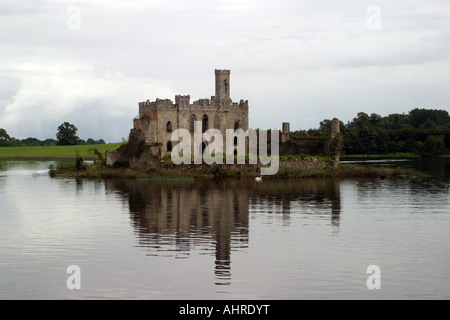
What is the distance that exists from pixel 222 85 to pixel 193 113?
4.99 meters

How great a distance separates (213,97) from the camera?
268 feet

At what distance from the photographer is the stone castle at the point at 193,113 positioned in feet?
257

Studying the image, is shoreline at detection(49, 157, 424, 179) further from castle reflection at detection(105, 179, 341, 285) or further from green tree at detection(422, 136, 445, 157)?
green tree at detection(422, 136, 445, 157)

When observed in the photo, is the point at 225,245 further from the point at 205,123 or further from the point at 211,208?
the point at 205,123

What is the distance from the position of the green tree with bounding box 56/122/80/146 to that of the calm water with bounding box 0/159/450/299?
10273 centimetres

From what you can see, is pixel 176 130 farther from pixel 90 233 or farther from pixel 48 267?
pixel 48 267

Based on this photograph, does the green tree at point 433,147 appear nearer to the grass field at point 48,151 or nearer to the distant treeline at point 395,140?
the distant treeline at point 395,140

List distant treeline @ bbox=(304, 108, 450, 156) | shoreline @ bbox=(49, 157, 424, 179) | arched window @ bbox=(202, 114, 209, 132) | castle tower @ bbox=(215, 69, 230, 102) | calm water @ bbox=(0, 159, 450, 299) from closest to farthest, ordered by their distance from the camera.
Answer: calm water @ bbox=(0, 159, 450, 299)
shoreline @ bbox=(49, 157, 424, 179)
arched window @ bbox=(202, 114, 209, 132)
castle tower @ bbox=(215, 69, 230, 102)
distant treeline @ bbox=(304, 108, 450, 156)

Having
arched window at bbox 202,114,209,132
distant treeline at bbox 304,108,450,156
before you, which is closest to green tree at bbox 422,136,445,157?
distant treeline at bbox 304,108,450,156

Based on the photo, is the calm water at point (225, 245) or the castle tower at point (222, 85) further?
the castle tower at point (222, 85)

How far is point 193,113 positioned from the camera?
7969 cm

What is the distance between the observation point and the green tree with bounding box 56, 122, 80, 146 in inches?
5901

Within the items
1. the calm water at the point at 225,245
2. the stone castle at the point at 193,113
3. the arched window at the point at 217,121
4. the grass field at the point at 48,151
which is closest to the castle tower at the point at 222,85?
the stone castle at the point at 193,113

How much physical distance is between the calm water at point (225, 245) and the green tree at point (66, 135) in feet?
337
